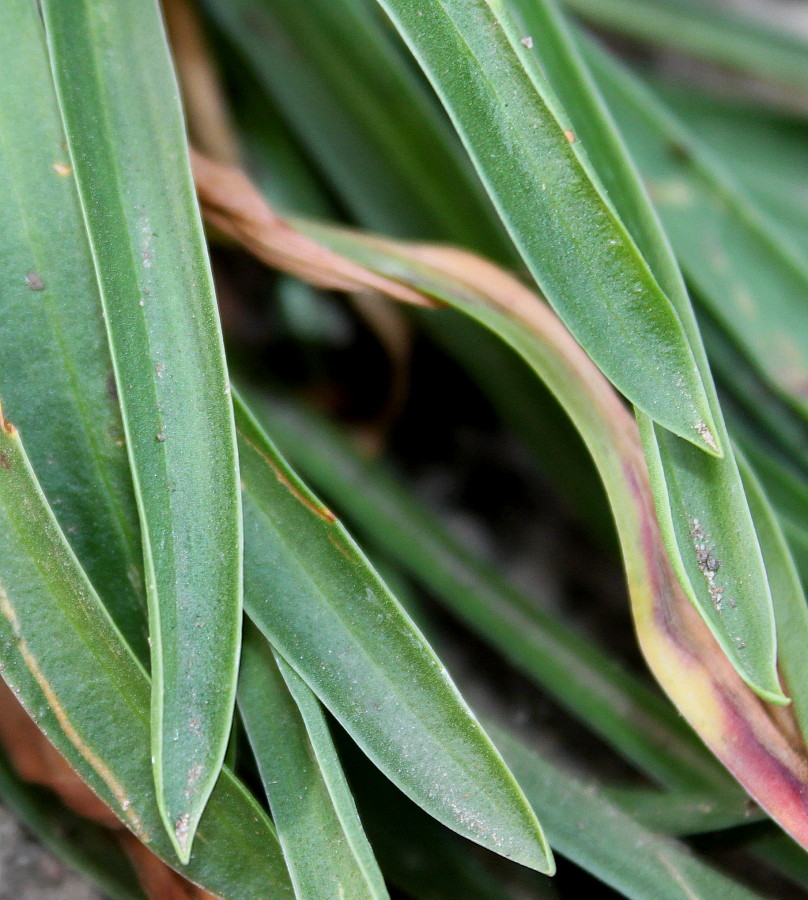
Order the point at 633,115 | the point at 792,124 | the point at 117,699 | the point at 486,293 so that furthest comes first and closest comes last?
the point at 792,124, the point at 633,115, the point at 486,293, the point at 117,699

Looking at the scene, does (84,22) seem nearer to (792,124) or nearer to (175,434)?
(175,434)

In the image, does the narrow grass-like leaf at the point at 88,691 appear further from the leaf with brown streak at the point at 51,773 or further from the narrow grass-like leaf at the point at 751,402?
the narrow grass-like leaf at the point at 751,402

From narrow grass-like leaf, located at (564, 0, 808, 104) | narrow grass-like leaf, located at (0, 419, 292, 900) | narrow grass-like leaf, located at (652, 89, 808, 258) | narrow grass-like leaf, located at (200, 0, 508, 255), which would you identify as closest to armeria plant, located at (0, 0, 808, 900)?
narrow grass-like leaf, located at (0, 419, 292, 900)

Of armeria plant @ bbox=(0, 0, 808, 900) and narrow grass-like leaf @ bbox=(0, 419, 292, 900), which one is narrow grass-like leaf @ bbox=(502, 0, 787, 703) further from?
narrow grass-like leaf @ bbox=(0, 419, 292, 900)

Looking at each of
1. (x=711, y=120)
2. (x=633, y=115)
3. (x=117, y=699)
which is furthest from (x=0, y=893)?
(x=711, y=120)

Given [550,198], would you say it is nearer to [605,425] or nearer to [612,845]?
[605,425]

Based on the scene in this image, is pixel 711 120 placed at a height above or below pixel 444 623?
above

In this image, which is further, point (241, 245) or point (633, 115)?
point (633, 115)
